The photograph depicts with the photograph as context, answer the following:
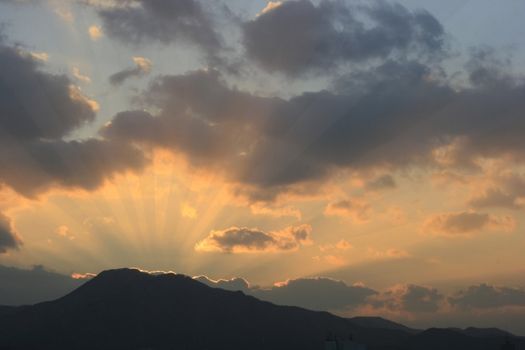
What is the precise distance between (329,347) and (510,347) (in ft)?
159

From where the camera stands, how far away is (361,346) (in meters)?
148

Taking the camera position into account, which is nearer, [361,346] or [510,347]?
[361,346]

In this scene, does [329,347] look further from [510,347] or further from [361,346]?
[510,347]

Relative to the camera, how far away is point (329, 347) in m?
148

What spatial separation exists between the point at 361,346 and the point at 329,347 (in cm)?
737

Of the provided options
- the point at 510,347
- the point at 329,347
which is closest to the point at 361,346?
the point at 329,347

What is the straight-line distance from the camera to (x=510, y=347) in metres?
162

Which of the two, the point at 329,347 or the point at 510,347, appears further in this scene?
the point at 510,347

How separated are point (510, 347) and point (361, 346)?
136 ft
